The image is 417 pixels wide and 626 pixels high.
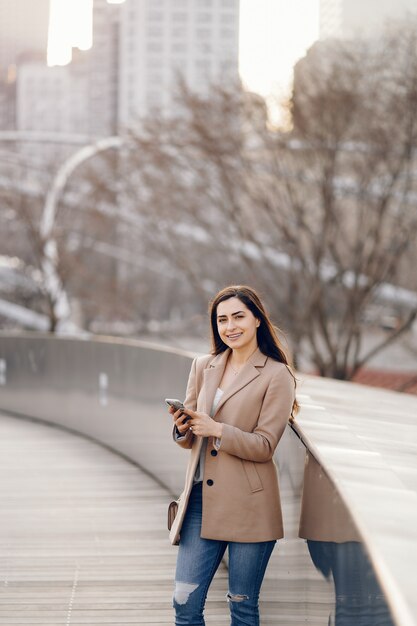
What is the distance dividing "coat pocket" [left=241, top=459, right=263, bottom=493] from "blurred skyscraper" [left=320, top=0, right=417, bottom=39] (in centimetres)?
1599

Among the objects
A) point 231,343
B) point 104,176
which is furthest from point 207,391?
point 104,176

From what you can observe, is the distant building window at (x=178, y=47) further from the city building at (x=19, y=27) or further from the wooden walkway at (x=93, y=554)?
the wooden walkway at (x=93, y=554)

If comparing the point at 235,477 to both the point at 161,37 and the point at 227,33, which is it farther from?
the point at 161,37

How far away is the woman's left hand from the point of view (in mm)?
3895

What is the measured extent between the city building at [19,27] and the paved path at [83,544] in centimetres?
8834

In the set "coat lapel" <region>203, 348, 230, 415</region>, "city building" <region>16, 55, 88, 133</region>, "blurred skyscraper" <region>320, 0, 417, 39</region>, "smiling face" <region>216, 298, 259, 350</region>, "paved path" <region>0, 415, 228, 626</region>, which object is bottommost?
"paved path" <region>0, 415, 228, 626</region>

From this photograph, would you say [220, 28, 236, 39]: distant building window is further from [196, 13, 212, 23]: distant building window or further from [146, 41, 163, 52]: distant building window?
[146, 41, 163, 52]: distant building window

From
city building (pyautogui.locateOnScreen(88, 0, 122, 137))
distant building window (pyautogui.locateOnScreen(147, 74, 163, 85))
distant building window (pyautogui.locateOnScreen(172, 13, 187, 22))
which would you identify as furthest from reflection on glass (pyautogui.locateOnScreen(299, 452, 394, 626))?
distant building window (pyautogui.locateOnScreen(147, 74, 163, 85))

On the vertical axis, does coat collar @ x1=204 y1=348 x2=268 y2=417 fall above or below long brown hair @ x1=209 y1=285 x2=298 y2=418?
below

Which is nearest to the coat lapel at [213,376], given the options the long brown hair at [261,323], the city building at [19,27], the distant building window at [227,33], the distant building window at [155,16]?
the long brown hair at [261,323]

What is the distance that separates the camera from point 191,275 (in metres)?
22.3

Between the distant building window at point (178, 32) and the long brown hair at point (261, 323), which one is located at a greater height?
the distant building window at point (178, 32)

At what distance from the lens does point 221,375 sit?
13.9ft

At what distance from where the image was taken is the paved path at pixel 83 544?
5.90 m
